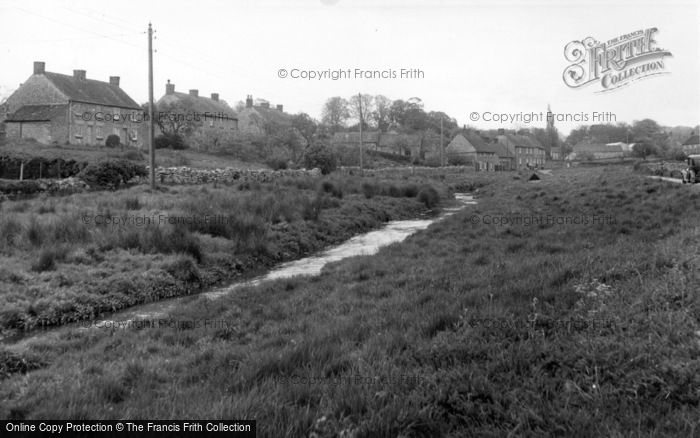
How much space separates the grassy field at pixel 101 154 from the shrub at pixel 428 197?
51.2ft

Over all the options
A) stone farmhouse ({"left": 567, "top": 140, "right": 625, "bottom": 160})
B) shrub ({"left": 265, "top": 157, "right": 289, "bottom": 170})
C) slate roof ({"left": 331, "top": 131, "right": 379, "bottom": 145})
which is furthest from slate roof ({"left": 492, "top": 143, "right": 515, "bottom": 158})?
shrub ({"left": 265, "top": 157, "right": 289, "bottom": 170})

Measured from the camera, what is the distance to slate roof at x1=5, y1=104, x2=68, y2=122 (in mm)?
46719

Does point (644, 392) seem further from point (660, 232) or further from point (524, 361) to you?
point (660, 232)

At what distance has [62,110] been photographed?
47000 millimetres

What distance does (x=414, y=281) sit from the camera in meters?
8.88

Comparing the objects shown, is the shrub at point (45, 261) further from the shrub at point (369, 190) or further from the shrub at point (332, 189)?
the shrub at point (369, 190)

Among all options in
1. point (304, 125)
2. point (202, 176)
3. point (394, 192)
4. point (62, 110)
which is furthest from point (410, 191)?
point (304, 125)

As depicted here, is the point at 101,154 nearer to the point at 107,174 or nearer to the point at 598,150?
the point at 107,174

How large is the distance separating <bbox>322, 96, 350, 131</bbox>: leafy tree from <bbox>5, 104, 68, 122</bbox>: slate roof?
52.6 meters

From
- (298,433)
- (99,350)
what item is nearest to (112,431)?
(298,433)

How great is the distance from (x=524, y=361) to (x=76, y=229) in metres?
11.3

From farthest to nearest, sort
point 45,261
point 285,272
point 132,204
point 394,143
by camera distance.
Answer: point 394,143 < point 132,204 < point 285,272 < point 45,261

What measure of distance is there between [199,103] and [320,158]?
1255 inches

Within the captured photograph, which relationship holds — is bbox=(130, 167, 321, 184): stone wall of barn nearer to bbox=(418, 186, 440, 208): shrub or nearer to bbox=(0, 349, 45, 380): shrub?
bbox=(418, 186, 440, 208): shrub
